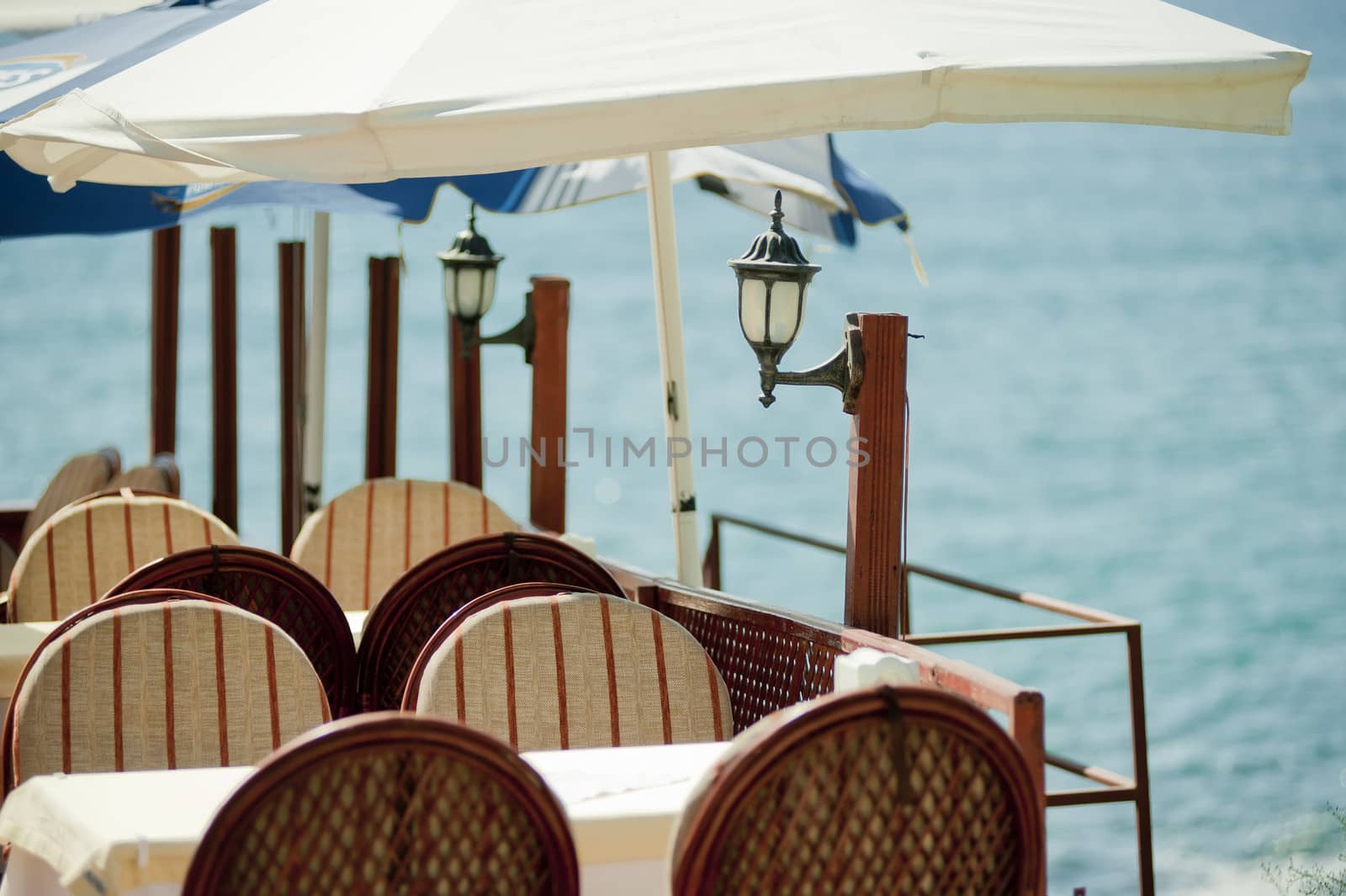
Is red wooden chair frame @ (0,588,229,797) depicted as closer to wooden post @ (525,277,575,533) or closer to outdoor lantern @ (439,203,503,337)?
wooden post @ (525,277,575,533)

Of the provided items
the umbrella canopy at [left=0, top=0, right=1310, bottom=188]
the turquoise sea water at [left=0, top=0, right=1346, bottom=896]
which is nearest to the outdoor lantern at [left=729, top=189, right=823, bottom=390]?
the umbrella canopy at [left=0, top=0, right=1310, bottom=188]

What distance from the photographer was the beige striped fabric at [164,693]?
7.95 ft

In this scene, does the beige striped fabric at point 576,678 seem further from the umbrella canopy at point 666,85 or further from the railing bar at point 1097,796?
the railing bar at point 1097,796

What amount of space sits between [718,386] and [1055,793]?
87.4 feet

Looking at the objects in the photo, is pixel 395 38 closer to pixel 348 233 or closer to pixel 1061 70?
pixel 1061 70

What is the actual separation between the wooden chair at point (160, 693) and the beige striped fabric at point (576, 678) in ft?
0.85

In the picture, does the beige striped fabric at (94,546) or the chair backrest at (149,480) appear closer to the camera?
the beige striped fabric at (94,546)

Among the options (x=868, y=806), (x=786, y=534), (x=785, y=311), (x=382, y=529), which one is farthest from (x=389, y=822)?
(x=786, y=534)

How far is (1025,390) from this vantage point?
32.2 meters

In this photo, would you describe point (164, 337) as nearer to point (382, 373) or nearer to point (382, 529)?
point (382, 373)

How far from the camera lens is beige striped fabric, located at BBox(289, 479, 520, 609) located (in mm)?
4477

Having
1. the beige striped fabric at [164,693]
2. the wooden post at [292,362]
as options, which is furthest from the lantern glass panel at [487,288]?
the beige striped fabric at [164,693]

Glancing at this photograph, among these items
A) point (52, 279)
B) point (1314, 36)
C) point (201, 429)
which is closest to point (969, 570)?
point (201, 429)

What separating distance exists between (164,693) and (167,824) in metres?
0.64
